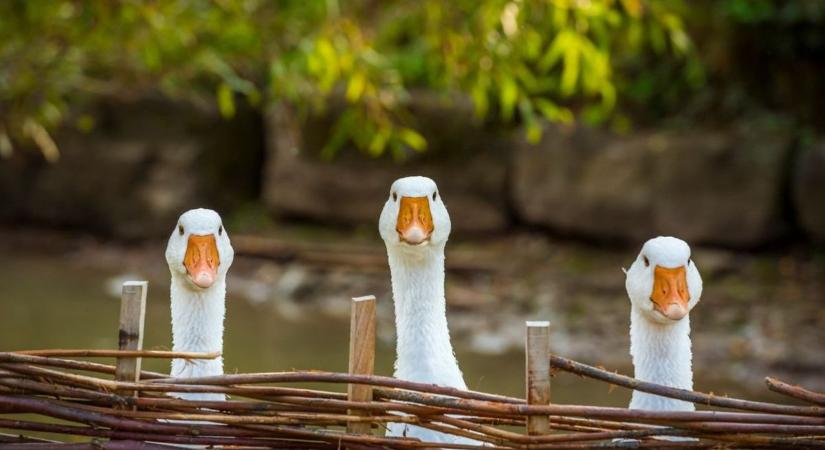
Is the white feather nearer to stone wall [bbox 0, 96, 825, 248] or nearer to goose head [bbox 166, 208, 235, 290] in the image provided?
goose head [bbox 166, 208, 235, 290]

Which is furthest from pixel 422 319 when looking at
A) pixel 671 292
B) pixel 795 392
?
pixel 795 392

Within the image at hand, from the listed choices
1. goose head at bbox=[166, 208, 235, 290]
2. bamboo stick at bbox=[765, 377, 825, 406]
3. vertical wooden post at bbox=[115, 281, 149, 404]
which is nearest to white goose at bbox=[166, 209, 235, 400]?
goose head at bbox=[166, 208, 235, 290]

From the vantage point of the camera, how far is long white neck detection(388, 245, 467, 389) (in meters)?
2.12

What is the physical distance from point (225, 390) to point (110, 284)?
5.77 metres

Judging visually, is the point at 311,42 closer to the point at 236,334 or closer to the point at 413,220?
the point at 236,334

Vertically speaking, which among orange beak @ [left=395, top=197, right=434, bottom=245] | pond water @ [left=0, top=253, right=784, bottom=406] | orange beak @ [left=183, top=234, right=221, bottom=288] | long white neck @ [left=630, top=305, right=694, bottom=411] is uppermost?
pond water @ [left=0, top=253, right=784, bottom=406]

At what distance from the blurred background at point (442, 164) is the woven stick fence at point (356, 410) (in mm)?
2191

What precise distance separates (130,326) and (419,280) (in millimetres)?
566

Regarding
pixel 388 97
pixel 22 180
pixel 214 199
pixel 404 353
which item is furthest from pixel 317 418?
pixel 22 180

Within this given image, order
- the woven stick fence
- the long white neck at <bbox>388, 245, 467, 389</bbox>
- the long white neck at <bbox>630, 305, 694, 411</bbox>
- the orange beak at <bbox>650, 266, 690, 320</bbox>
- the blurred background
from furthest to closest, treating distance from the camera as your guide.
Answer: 1. the blurred background
2. the long white neck at <bbox>388, 245, 467, 389</bbox>
3. the long white neck at <bbox>630, 305, 694, 411</bbox>
4. the orange beak at <bbox>650, 266, 690, 320</bbox>
5. the woven stick fence

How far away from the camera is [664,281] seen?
189 centimetres

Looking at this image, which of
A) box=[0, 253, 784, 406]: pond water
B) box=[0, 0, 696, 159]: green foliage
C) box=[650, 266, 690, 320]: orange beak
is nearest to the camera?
box=[650, 266, 690, 320]: orange beak

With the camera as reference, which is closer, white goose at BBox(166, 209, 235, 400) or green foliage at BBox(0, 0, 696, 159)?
white goose at BBox(166, 209, 235, 400)

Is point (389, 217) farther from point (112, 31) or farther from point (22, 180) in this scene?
point (22, 180)
